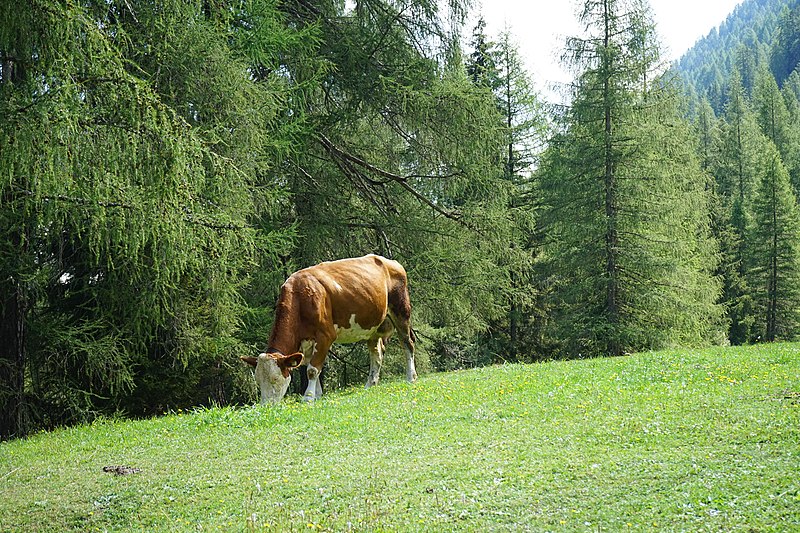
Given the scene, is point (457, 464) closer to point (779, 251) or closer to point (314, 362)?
point (314, 362)

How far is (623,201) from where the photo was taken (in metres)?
23.6

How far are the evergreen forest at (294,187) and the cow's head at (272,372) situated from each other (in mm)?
1638

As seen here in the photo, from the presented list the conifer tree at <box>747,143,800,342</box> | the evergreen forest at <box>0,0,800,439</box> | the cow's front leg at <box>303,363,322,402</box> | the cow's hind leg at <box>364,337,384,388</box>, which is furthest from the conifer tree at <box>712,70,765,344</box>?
the cow's front leg at <box>303,363,322,402</box>

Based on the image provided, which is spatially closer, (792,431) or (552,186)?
(792,431)

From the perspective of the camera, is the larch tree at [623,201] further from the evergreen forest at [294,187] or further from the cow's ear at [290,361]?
the cow's ear at [290,361]

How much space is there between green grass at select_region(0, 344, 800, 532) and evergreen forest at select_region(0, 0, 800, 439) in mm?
2297

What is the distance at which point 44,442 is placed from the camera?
32.5ft

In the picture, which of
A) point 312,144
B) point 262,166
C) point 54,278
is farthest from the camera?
point 312,144

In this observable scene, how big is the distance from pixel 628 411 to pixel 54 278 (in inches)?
378

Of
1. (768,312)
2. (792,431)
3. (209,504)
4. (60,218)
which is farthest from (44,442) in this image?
(768,312)

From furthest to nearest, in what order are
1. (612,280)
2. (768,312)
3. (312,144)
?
(768,312) → (612,280) → (312,144)

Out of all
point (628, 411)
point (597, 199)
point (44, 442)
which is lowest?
point (44, 442)

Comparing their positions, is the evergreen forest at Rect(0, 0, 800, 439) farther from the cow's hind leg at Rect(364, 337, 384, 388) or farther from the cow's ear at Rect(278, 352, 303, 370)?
the cow's hind leg at Rect(364, 337, 384, 388)

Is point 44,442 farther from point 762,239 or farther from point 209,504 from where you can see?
point 762,239
